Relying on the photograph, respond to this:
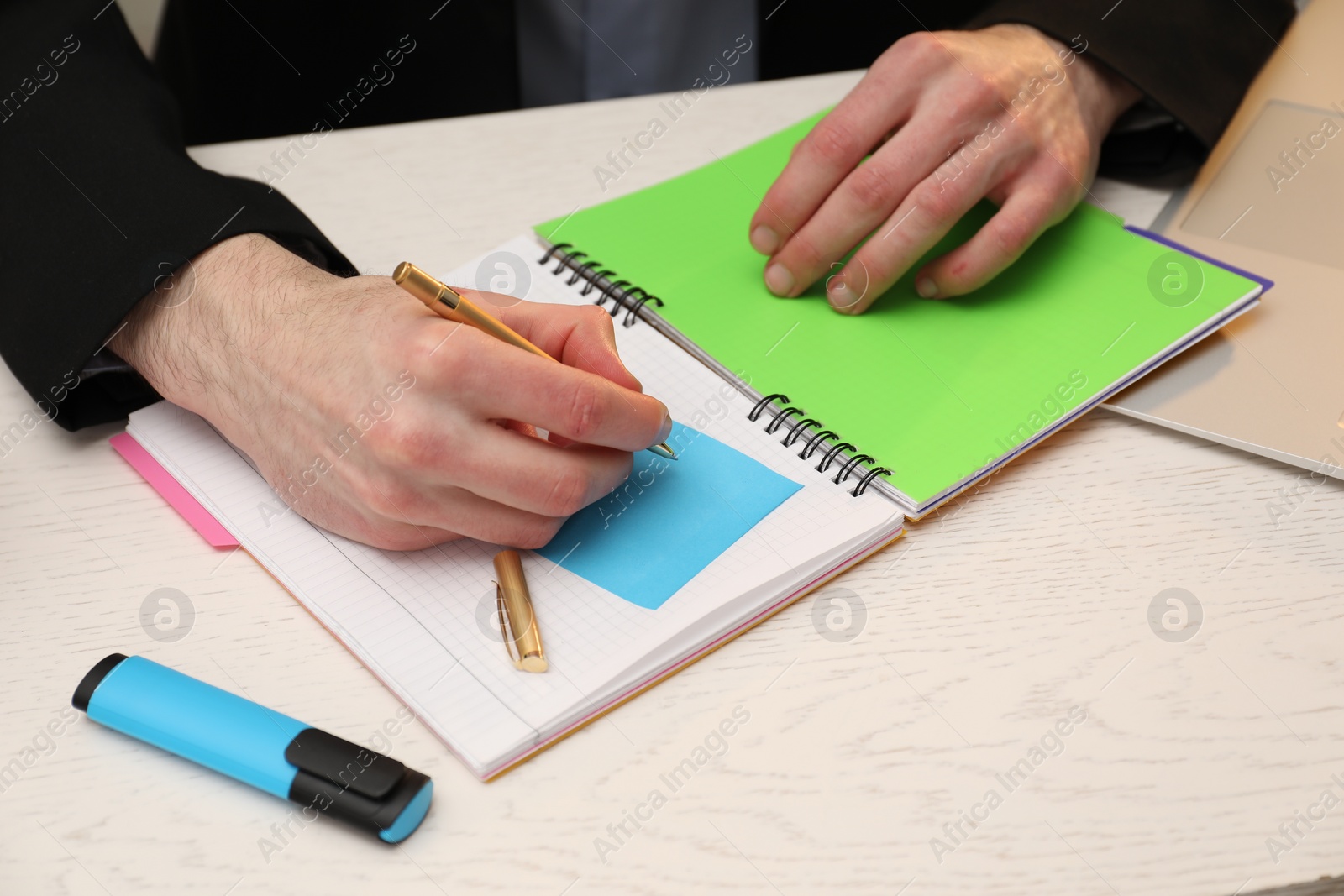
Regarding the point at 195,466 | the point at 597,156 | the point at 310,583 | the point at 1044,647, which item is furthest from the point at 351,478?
the point at 597,156

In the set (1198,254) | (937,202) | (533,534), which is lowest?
(1198,254)

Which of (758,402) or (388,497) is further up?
(388,497)

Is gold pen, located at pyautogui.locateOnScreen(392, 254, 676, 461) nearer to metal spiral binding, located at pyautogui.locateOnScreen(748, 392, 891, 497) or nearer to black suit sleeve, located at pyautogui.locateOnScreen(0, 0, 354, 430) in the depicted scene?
metal spiral binding, located at pyautogui.locateOnScreen(748, 392, 891, 497)

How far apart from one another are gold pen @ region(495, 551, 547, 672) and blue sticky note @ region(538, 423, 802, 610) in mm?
42

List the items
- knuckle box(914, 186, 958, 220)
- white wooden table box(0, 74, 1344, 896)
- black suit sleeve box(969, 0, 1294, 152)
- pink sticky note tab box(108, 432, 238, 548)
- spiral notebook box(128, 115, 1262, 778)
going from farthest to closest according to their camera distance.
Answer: black suit sleeve box(969, 0, 1294, 152), knuckle box(914, 186, 958, 220), pink sticky note tab box(108, 432, 238, 548), spiral notebook box(128, 115, 1262, 778), white wooden table box(0, 74, 1344, 896)

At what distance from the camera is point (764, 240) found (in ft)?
3.53

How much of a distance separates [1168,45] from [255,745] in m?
1.29

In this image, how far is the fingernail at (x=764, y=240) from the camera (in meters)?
1.07

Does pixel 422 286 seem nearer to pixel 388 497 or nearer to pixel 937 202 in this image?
pixel 388 497

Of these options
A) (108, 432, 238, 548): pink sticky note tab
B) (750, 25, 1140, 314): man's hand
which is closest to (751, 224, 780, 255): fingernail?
(750, 25, 1140, 314): man's hand

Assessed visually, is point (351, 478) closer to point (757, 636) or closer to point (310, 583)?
point (310, 583)

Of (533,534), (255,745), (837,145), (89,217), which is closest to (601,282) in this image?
(837,145)

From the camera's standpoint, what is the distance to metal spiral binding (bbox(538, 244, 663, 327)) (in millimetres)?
1043

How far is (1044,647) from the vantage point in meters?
0.73
